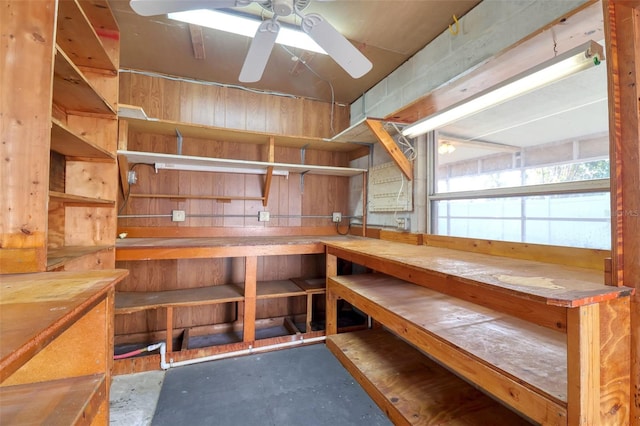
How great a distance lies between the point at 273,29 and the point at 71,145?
3.97 ft

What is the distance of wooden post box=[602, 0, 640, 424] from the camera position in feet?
2.52

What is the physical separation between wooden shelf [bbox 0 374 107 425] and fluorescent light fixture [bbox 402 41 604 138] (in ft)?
6.22

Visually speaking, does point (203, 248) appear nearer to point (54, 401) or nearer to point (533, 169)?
point (54, 401)

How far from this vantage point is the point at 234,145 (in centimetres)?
274

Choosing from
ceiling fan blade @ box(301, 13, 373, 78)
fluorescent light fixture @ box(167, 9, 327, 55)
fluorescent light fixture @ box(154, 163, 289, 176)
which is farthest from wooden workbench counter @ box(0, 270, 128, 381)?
fluorescent light fixture @ box(154, 163, 289, 176)

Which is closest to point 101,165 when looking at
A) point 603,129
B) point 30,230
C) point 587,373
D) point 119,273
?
point 30,230

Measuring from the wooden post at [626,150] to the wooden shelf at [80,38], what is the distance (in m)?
2.01

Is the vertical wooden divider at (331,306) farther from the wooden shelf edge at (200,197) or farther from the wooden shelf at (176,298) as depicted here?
the wooden shelf edge at (200,197)

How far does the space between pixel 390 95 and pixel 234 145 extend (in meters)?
1.52

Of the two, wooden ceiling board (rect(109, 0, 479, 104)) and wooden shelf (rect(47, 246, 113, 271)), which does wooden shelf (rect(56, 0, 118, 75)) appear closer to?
wooden ceiling board (rect(109, 0, 479, 104))

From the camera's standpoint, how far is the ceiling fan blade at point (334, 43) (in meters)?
1.25

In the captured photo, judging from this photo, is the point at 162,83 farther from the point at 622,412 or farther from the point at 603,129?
the point at 622,412

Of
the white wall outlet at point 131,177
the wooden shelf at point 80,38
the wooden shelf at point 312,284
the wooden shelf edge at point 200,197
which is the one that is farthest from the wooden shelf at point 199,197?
the wooden shelf at point 80,38

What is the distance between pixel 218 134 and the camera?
249 centimetres
